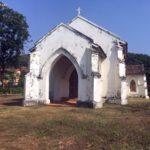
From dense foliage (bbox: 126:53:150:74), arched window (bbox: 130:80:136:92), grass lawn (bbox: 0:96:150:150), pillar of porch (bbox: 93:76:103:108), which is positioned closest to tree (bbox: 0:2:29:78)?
arched window (bbox: 130:80:136:92)

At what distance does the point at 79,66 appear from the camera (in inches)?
818

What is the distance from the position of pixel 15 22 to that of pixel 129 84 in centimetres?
1689

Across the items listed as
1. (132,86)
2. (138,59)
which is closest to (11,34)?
(132,86)

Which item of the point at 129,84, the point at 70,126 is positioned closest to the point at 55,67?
the point at 70,126

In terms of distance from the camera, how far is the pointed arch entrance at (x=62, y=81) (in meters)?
24.5

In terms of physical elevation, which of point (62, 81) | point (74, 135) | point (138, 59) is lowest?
point (74, 135)

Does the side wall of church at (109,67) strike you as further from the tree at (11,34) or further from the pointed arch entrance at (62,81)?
the tree at (11,34)

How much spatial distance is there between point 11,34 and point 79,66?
72.0 feet

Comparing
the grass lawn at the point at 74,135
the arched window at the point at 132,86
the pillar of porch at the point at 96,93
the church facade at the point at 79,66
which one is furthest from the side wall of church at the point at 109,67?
the arched window at the point at 132,86

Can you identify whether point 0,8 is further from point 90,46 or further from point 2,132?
point 2,132

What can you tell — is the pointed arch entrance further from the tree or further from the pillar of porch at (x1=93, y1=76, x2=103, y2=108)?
the tree

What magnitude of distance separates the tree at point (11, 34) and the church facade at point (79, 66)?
1649 centimetres

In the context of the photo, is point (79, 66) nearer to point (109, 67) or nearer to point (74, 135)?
point (109, 67)

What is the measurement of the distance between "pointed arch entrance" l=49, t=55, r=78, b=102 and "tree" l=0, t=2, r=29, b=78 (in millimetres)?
16601
